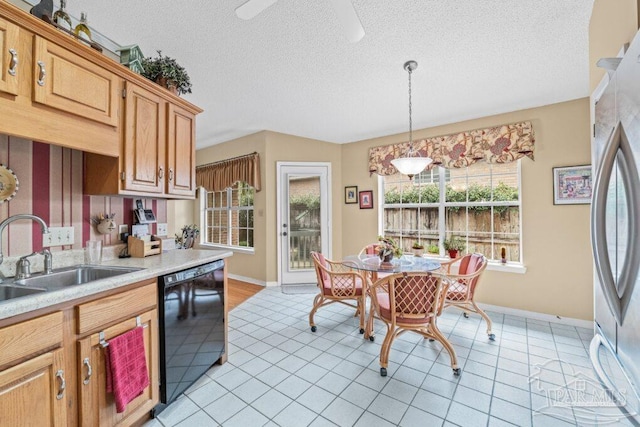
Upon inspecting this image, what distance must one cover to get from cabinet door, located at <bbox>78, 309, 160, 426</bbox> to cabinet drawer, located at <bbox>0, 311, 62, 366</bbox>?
141mm

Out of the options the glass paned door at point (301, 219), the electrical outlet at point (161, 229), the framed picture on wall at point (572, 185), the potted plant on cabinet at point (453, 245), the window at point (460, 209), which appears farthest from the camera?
the glass paned door at point (301, 219)

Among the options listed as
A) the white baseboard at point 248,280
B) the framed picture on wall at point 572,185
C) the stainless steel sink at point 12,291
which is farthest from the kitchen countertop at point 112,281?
the framed picture on wall at point 572,185

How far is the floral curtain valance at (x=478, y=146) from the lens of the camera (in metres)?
3.20

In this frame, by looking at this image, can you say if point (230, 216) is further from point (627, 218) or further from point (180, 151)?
point (627, 218)

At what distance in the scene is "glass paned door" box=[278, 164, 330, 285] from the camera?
4.66 metres

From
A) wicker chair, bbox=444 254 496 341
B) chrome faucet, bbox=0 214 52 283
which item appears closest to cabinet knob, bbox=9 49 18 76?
chrome faucet, bbox=0 214 52 283

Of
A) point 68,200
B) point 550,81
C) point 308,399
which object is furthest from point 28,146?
point 550,81

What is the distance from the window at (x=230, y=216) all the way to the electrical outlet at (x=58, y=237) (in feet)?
10.6

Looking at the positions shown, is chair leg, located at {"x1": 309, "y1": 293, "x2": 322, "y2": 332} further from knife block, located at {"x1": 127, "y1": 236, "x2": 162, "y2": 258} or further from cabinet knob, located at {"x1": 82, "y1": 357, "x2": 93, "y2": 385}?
cabinet knob, located at {"x1": 82, "y1": 357, "x2": 93, "y2": 385}

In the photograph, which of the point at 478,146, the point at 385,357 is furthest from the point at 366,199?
the point at 385,357

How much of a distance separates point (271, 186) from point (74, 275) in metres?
3.15

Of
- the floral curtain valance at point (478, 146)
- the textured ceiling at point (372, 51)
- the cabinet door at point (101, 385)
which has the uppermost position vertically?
the textured ceiling at point (372, 51)

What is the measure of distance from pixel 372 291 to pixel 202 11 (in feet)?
8.27

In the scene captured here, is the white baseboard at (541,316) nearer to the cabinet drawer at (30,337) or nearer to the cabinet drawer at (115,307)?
the cabinet drawer at (115,307)
